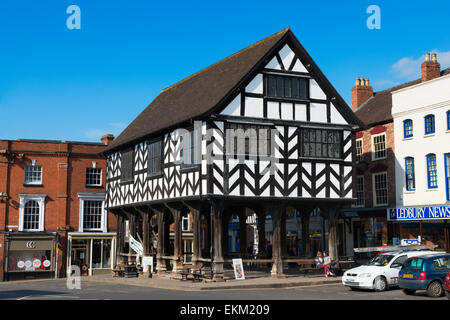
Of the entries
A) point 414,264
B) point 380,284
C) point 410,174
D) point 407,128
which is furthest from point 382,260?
point 407,128

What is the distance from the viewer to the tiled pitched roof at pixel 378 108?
35.2 meters

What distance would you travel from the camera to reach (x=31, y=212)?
1645 inches

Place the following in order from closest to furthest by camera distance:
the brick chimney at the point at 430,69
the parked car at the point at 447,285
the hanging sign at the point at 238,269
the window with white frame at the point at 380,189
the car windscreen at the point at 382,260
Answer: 1. the parked car at the point at 447,285
2. the car windscreen at the point at 382,260
3. the hanging sign at the point at 238,269
4. the brick chimney at the point at 430,69
5. the window with white frame at the point at 380,189

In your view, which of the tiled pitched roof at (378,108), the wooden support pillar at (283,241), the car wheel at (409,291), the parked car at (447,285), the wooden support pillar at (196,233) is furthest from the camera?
the tiled pitched roof at (378,108)

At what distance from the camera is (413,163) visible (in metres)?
32.8

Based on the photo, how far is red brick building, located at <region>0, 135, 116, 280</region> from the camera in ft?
135

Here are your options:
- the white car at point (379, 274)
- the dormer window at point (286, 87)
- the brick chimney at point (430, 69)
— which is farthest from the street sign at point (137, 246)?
the brick chimney at point (430, 69)

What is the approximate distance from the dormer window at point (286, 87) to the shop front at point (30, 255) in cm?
2152

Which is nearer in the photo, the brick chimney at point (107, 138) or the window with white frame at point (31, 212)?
the window with white frame at point (31, 212)

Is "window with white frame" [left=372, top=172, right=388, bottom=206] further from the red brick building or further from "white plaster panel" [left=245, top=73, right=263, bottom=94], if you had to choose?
the red brick building

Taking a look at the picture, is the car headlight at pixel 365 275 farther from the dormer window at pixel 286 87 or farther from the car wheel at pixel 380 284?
the dormer window at pixel 286 87

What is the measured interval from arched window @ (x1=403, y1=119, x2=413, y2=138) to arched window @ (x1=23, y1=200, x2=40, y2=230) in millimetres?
25546

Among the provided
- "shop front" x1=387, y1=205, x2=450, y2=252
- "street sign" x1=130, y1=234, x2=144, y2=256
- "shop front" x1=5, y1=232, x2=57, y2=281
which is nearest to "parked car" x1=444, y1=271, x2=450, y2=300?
"shop front" x1=387, y1=205, x2=450, y2=252

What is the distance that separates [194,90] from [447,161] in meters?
14.0
